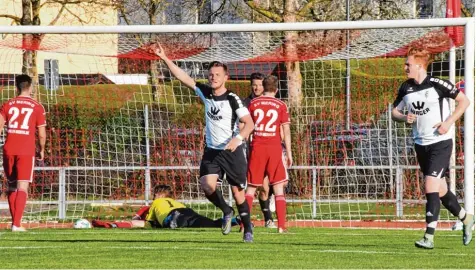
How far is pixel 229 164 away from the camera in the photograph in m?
14.0

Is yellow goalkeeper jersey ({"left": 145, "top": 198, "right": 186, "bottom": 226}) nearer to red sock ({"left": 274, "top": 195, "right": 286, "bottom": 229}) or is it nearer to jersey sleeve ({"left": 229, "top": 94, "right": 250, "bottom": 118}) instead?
red sock ({"left": 274, "top": 195, "right": 286, "bottom": 229})

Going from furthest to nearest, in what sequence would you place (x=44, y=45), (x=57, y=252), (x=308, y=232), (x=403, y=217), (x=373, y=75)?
(x=373, y=75) → (x=403, y=217) → (x=44, y=45) → (x=308, y=232) → (x=57, y=252)

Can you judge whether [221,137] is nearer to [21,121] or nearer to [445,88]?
[445,88]

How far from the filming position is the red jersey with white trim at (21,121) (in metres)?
15.9

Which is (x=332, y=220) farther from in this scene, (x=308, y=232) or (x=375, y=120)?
(x=308, y=232)

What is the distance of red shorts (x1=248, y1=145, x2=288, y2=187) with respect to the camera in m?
15.2

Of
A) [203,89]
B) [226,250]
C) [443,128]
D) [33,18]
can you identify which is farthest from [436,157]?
[33,18]

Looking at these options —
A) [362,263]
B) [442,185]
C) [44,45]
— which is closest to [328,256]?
[362,263]

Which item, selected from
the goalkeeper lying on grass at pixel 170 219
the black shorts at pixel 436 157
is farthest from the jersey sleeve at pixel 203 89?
the goalkeeper lying on grass at pixel 170 219

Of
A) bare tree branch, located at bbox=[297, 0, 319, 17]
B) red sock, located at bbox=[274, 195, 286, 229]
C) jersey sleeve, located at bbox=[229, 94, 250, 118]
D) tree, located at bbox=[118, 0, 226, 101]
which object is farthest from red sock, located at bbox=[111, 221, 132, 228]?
bare tree branch, located at bbox=[297, 0, 319, 17]

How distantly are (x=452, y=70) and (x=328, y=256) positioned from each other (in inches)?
224

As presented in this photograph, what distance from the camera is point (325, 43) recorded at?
64.2ft

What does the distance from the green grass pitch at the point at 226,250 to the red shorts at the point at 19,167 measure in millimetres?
756

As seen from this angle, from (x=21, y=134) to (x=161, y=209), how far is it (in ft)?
8.24
